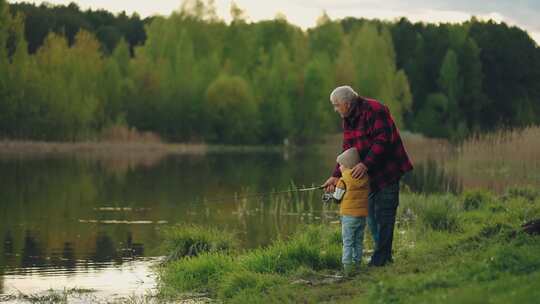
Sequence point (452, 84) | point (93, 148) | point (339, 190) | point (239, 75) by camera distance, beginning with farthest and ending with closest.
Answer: point (452, 84) < point (239, 75) < point (93, 148) < point (339, 190)

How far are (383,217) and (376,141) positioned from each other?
85cm

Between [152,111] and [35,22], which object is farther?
[35,22]

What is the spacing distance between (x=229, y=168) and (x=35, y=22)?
190 feet

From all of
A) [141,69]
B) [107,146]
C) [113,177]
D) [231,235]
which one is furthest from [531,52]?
[231,235]

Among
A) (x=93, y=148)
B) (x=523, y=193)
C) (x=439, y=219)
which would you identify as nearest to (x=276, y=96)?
(x=93, y=148)

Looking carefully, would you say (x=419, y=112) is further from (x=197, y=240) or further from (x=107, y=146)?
(x=197, y=240)

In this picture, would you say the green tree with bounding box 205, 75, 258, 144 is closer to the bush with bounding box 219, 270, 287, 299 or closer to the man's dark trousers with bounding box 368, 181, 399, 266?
the bush with bounding box 219, 270, 287, 299

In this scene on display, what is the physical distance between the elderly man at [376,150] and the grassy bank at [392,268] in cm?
58

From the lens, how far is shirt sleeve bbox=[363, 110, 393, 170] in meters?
10.9

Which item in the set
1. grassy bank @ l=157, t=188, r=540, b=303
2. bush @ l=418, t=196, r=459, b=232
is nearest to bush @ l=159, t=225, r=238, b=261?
grassy bank @ l=157, t=188, r=540, b=303

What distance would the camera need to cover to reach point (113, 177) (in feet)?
124

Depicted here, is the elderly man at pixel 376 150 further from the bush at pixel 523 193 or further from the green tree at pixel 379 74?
the green tree at pixel 379 74

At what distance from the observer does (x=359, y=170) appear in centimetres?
1088

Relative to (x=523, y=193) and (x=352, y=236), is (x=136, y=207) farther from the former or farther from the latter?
(x=352, y=236)
